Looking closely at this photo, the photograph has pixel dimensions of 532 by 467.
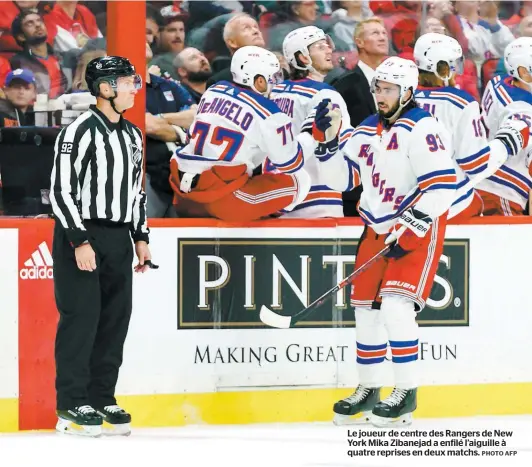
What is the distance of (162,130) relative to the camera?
6789 millimetres

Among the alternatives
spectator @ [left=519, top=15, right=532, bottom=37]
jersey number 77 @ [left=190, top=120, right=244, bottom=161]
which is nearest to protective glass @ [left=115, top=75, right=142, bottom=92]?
jersey number 77 @ [left=190, top=120, right=244, bottom=161]

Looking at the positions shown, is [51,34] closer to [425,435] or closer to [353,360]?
[353,360]

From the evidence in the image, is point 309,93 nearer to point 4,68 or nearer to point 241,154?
point 241,154

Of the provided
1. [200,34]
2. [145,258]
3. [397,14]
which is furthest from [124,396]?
[397,14]

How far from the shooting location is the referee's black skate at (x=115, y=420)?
548 centimetres

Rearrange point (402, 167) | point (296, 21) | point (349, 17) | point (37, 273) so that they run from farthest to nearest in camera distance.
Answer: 1. point (349, 17)
2. point (296, 21)
3. point (402, 167)
4. point (37, 273)

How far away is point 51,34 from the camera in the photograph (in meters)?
6.79

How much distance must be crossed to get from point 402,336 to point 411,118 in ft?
2.93

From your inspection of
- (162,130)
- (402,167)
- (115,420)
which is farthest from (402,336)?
(162,130)

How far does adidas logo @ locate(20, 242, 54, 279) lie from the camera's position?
5.60 meters

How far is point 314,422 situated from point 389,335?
0.53 meters

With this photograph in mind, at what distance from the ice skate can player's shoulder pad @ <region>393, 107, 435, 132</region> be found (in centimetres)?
109

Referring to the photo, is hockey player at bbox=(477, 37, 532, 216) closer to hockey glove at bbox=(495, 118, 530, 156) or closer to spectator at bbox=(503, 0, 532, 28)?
hockey glove at bbox=(495, 118, 530, 156)

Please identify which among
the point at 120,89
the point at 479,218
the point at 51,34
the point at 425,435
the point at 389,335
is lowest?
the point at 425,435
